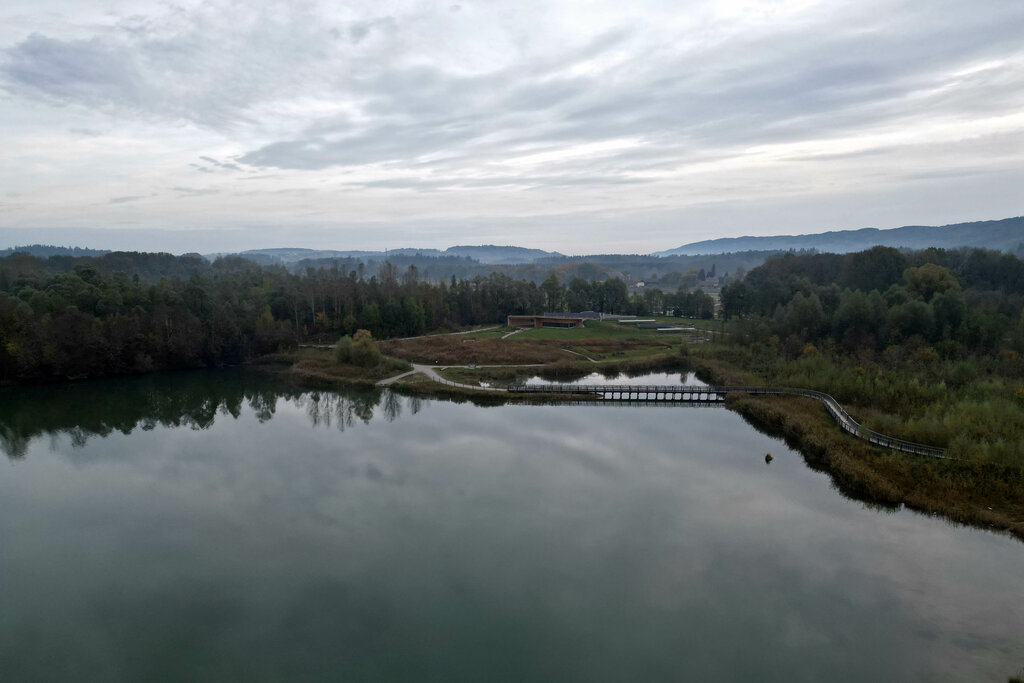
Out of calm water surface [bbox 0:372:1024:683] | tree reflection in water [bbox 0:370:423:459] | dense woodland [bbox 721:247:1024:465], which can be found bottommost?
calm water surface [bbox 0:372:1024:683]

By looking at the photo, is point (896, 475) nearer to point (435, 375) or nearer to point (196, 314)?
point (435, 375)

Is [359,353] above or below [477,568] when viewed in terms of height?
above

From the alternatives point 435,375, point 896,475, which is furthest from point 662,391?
point 435,375

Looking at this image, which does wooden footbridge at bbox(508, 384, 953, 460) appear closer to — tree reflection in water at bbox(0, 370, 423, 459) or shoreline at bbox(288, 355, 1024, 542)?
shoreline at bbox(288, 355, 1024, 542)

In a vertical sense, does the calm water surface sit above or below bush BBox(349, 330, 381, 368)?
below

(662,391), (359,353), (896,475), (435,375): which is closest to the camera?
(896,475)

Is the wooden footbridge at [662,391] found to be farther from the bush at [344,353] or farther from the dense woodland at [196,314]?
the dense woodland at [196,314]

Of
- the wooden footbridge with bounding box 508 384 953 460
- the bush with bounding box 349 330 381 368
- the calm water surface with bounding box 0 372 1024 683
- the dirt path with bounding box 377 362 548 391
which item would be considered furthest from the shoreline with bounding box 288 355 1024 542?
the bush with bounding box 349 330 381 368
